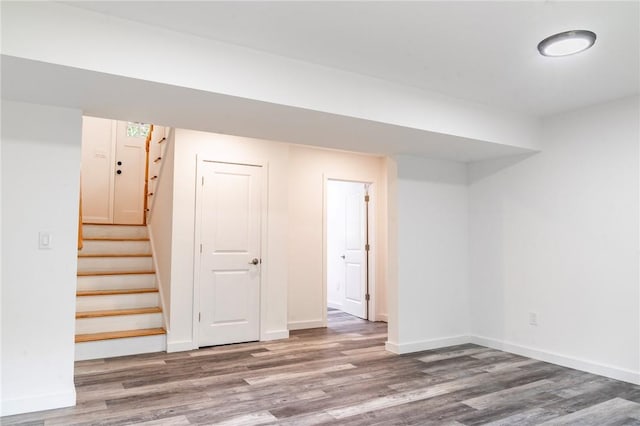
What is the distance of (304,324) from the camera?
570 centimetres

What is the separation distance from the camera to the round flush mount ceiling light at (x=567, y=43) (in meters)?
2.50

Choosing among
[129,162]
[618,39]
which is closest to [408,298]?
[618,39]

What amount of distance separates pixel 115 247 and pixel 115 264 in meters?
0.33

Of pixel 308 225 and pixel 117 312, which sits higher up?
pixel 308 225

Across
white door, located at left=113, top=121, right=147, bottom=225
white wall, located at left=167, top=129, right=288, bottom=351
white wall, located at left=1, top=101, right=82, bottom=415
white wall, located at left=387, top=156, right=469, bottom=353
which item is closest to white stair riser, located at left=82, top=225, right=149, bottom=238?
white door, located at left=113, top=121, right=147, bottom=225

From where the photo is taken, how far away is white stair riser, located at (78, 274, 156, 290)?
4.71m

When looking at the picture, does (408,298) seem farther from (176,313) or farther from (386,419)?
(176,313)

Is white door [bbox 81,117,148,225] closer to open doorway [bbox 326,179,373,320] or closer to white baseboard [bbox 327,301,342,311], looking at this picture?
open doorway [bbox 326,179,373,320]

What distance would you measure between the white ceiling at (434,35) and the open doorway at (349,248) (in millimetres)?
3188

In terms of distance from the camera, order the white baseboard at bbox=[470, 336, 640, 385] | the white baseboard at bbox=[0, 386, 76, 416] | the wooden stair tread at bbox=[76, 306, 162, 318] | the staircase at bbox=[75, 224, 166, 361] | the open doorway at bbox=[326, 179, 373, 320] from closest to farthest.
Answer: the white baseboard at bbox=[0, 386, 76, 416] → the white baseboard at bbox=[470, 336, 640, 385] → the staircase at bbox=[75, 224, 166, 361] → the wooden stair tread at bbox=[76, 306, 162, 318] → the open doorway at bbox=[326, 179, 373, 320]

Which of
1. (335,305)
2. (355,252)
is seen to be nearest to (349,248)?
(355,252)

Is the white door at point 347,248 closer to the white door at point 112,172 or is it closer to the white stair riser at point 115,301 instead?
the white stair riser at point 115,301

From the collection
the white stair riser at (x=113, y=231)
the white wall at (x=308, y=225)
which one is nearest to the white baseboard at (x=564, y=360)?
the white wall at (x=308, y=225)

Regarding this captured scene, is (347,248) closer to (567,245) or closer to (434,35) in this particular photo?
(567,245)
